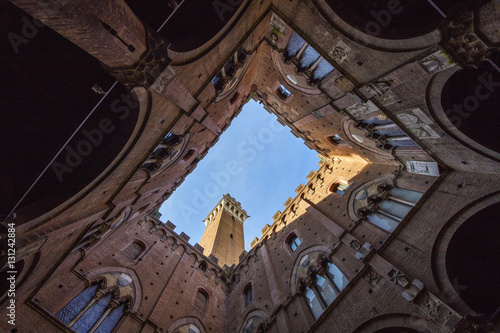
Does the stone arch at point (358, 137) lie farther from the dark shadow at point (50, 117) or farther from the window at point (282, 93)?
the dark shadow at point (50, 117)

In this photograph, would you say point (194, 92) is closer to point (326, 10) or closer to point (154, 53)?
point (154, 53)

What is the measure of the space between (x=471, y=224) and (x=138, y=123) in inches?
406

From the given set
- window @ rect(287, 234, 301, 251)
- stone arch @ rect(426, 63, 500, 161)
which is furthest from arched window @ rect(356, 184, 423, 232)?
window @ rect(287, 234, 301, 251)

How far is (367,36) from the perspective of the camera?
736 centimetres

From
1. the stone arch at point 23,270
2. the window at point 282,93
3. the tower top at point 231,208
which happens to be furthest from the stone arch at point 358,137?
the tower top at point 231,208

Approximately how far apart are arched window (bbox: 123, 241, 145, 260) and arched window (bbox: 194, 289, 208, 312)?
14.5 feet

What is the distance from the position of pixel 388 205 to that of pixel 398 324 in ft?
16.5

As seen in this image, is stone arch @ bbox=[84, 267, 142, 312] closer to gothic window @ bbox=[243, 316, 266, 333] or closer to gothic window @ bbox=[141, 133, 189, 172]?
gothic window @ bbox=[243, 316, 266, 333]

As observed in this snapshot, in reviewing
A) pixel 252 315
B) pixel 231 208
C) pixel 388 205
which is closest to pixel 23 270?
pixel 252 315

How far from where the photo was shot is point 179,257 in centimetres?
1627

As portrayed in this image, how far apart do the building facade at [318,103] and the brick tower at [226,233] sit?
15423 millimetres

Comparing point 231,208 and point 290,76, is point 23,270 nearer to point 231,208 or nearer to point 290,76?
point 290,76

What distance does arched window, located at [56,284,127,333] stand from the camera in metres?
9.11

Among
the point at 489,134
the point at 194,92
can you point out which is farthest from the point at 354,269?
the point at 194,92
